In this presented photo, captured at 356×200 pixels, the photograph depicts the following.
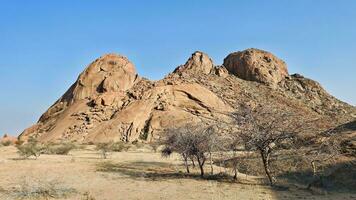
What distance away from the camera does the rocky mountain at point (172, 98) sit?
3130 inches

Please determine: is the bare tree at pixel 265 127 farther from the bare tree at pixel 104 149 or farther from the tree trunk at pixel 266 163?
the bare tree at pixel 104 149

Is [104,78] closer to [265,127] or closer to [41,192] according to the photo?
[265,127]

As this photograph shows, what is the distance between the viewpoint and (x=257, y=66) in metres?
108

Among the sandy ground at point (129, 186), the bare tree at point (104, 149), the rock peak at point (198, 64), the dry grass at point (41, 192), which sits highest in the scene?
the rock peak at point (198, 64)

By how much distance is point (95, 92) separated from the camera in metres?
92.1

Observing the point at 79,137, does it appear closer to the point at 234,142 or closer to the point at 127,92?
the point at 127,92

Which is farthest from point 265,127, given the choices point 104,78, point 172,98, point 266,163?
point 104,78

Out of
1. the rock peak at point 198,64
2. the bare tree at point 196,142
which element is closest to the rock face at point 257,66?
the rock peak at point 198,64

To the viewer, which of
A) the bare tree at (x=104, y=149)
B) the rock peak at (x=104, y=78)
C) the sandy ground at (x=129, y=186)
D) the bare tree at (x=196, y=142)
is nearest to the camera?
the sandy ground at (x=129, y=186)

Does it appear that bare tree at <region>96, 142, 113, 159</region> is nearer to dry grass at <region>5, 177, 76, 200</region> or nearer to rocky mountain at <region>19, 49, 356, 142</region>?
rocky mountain at <region>19, 49, 356, 142</region>

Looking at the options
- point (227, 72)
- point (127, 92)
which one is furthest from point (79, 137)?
point (227, 72)

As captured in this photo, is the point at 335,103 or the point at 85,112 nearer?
the point at 85,112

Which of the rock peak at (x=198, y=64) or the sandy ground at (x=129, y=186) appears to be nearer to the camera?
the sandy ground at (x=129, y=186)

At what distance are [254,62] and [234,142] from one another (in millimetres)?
83536
